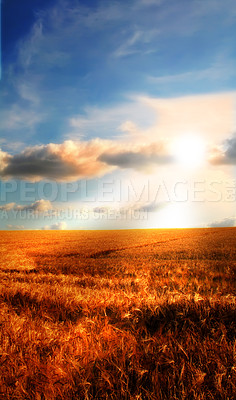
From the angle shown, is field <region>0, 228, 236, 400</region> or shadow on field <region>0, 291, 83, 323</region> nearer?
field <region>0, 228, 236, 400</region>

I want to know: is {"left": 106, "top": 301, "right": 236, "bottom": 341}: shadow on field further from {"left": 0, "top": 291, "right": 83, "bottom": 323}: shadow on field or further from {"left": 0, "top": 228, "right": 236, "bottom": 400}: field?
{"left": 0, "top": 291, "right": 83, "bottom": 323}: shadow on field

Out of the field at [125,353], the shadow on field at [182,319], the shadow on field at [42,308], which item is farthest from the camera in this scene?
the shadow on field at [42,308]

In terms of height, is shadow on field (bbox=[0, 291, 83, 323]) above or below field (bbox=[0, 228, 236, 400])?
below

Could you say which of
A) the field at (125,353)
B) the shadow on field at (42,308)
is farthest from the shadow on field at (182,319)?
the shadow on field at (42,308)

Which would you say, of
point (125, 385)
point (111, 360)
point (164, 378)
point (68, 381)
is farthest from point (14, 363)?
point (164, 378)

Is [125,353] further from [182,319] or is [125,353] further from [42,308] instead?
[42,308]

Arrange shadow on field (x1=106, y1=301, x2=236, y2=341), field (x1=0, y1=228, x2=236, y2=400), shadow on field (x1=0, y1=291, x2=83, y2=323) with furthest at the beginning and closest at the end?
shadow on field (x1=0, y1=291, x2=83, y2=323) → shadow on field (x1=106, y1=301, x2=236, y2=341) → field (x1=0, y1=228, x2=236, y2=400)

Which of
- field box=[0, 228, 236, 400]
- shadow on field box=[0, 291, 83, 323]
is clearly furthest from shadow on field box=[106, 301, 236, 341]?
shadow on field box=[0, 291, 83, 323]

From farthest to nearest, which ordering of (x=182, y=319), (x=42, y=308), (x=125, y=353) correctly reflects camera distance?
1. (x=42, y=308)
2. (x=182, y=319)
3. (x=125, y=353)

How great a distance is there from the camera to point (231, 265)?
565 inches

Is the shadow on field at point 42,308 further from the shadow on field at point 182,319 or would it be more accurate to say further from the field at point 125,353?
the shadow on field at point 182,319

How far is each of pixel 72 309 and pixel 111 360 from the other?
259 cm

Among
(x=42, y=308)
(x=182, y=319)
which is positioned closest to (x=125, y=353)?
(x=182, y=319)

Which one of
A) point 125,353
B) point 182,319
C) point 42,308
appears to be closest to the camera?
point 125,353
